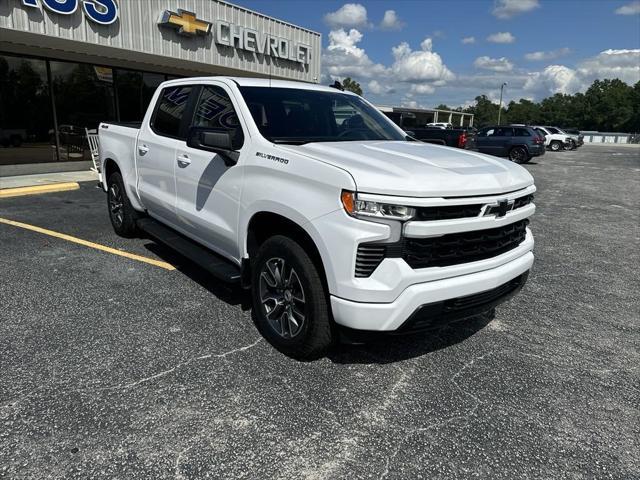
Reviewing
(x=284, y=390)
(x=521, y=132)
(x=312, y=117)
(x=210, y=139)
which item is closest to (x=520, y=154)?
(x=521, y=132)

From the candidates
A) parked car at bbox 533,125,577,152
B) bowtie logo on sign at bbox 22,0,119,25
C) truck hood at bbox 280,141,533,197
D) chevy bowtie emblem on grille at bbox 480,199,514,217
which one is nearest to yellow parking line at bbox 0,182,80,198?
bowtie logo on sign at bbox 22,0,119,25

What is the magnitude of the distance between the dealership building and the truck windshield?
→ 8.38 m

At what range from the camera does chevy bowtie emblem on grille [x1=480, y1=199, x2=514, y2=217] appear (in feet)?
9.66

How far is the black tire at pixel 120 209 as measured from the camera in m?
5.86

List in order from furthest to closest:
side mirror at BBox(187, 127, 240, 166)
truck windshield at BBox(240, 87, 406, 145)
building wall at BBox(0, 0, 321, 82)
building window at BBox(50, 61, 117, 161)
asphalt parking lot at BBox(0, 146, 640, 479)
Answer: building window at BBox(50, 61, 117, 161) < building wall at BBox(0, 0, 321, 82) < truck windshield at BBox(240, 87, 406, 145) < side mirror at BBox(187, 127, 240, 166) < asphalt parking lot at BBox(0, 146, 640, 479)

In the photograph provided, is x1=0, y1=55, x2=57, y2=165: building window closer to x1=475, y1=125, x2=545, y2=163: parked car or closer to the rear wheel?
x1=475, y1=125, x2=545, y2=163: parked car

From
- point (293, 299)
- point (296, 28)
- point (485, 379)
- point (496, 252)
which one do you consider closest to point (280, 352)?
point (293, 299)

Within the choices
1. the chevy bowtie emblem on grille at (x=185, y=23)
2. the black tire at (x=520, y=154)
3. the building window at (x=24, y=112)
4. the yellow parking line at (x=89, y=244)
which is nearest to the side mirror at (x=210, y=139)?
the yellow parking line at (x=89, y=244)

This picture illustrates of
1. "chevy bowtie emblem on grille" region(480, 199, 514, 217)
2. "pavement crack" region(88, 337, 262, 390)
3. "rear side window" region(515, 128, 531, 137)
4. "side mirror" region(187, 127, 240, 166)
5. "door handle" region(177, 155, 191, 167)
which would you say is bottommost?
"pavement crack" region(88, 337, 262, 390)

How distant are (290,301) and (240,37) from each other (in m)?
13.0

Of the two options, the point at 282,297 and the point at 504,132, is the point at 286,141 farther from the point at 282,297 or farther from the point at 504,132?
the point at 504,132

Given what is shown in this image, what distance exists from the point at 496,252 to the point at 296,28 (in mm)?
15362

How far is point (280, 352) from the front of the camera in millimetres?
3402

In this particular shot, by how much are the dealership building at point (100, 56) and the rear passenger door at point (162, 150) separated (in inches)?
266
